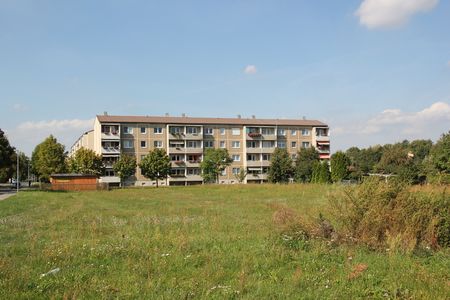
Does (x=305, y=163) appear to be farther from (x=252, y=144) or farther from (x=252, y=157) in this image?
(x=252, y=144)

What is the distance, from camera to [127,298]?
6504 mm

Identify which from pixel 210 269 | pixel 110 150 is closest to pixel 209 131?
pixel 110 150

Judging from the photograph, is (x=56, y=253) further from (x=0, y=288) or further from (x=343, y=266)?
(x=343, y=266)

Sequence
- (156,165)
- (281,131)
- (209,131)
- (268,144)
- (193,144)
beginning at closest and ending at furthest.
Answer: (156,165) < (193,144) < (209,131) < (268,144) < (281,131)

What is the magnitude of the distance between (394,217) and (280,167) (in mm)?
79087

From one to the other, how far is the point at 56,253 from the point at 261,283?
5.15 m

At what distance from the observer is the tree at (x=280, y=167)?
88812 mm

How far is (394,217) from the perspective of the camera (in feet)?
33.2

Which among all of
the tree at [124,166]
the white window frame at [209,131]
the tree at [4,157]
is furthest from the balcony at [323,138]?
the tree at [4,157]

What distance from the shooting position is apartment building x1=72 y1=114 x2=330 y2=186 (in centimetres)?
8600

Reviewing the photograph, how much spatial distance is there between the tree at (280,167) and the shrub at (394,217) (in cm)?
7808

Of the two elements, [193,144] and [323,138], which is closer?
[193,144]

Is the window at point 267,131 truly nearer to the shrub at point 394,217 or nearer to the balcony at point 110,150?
the balcony at point 110,150

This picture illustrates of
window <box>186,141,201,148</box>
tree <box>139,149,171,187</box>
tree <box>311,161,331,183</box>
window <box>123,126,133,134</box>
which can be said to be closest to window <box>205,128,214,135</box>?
window <box>186,141,201,148</box>
